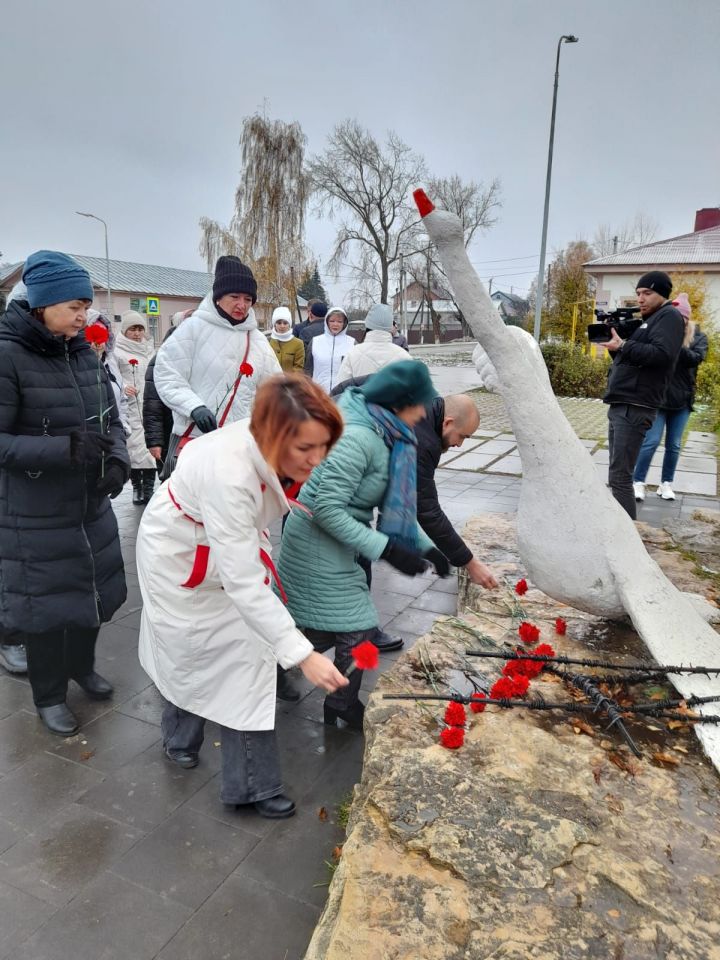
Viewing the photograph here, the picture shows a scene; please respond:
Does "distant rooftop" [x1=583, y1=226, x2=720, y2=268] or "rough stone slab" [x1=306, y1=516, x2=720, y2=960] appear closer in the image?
"rough stone slab" [x1=306, y1=516, x2=720, y2=960]

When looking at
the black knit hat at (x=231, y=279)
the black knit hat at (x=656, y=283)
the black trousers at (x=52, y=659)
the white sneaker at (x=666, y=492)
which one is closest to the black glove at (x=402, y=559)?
the black trousers at (x=52, y=659)

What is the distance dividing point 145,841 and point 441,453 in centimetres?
190

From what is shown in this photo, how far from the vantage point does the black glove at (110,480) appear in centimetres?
306

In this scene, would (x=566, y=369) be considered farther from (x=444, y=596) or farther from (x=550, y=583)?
(x=550, y=583)

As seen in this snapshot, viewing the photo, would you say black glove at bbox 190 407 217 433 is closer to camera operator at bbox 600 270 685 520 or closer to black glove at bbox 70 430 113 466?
black glove at bbox 70 430 113 466

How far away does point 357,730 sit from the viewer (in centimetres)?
316

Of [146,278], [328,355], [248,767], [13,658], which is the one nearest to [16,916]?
[248,767]

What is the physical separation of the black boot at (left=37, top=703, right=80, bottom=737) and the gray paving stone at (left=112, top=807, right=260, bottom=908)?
766 mm

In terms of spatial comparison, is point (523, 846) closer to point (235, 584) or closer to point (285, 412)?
point (235, 584)

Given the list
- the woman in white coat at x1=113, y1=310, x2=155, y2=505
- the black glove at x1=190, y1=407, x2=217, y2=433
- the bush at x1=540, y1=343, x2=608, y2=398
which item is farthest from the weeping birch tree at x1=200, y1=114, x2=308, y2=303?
the black glove at x1=190, y1=407, x2=217, y2=433

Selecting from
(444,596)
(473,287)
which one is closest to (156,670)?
(473,287)

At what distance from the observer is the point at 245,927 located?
2.09 metres

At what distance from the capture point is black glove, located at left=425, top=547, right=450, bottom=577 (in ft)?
9.62

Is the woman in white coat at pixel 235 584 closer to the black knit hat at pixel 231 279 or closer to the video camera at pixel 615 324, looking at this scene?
the black knit hat at pixel 231 279
